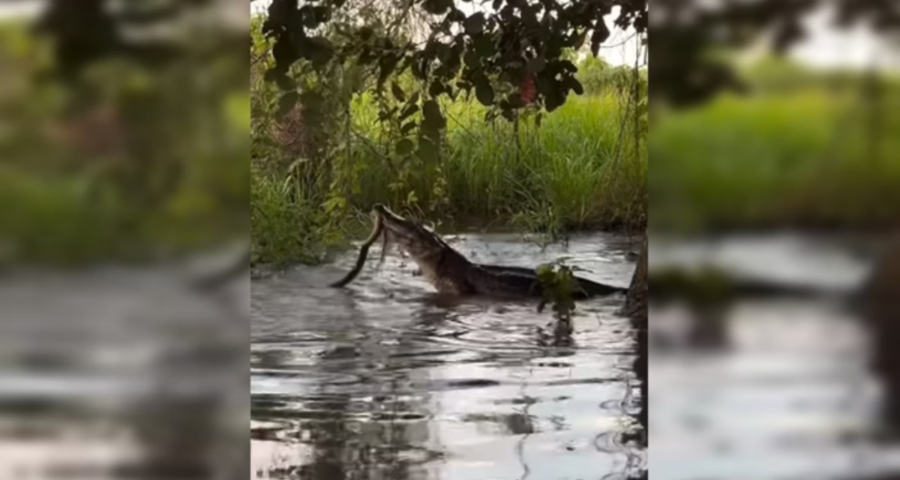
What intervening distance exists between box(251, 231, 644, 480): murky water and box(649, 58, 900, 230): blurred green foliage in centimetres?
112

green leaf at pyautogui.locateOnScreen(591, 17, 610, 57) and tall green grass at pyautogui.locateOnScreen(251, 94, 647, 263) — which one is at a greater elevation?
green leaf at pyautogui.locateOnScreen(591, 17, 610, 57)

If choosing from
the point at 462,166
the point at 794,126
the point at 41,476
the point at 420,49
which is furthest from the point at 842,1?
the point at 462,166

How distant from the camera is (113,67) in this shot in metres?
0.56

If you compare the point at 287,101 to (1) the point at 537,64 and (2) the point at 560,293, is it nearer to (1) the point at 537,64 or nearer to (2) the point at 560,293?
(1) the point at 537,64

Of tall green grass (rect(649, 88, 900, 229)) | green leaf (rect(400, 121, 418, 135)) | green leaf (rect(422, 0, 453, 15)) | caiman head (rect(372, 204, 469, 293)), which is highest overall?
green leaf (rect(422, 0, 453, 15))

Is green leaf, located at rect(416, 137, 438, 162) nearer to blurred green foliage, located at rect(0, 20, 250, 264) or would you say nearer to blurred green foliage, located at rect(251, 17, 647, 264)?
blurred green foliage, located at rect(251, 17, 647, 264)

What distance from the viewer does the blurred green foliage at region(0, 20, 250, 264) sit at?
53cm

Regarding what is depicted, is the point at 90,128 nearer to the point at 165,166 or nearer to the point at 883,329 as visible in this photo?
the point at 165,166

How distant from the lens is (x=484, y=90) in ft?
5.66

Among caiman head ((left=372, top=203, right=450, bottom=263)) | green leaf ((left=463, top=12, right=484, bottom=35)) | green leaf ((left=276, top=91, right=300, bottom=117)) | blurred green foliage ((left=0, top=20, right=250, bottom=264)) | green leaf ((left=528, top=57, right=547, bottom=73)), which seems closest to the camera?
blurred green foliage ((left=0, top=20, right=250, bottom=264))

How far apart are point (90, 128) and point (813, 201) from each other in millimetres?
467

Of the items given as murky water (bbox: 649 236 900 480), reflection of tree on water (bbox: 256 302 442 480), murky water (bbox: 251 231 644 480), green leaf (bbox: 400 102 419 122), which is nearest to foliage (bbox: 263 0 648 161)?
green leaf (bbox: 400 102 419 122)

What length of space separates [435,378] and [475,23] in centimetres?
76

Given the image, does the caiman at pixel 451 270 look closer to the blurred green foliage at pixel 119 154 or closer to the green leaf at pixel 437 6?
the green leaf at pixel 437 6
